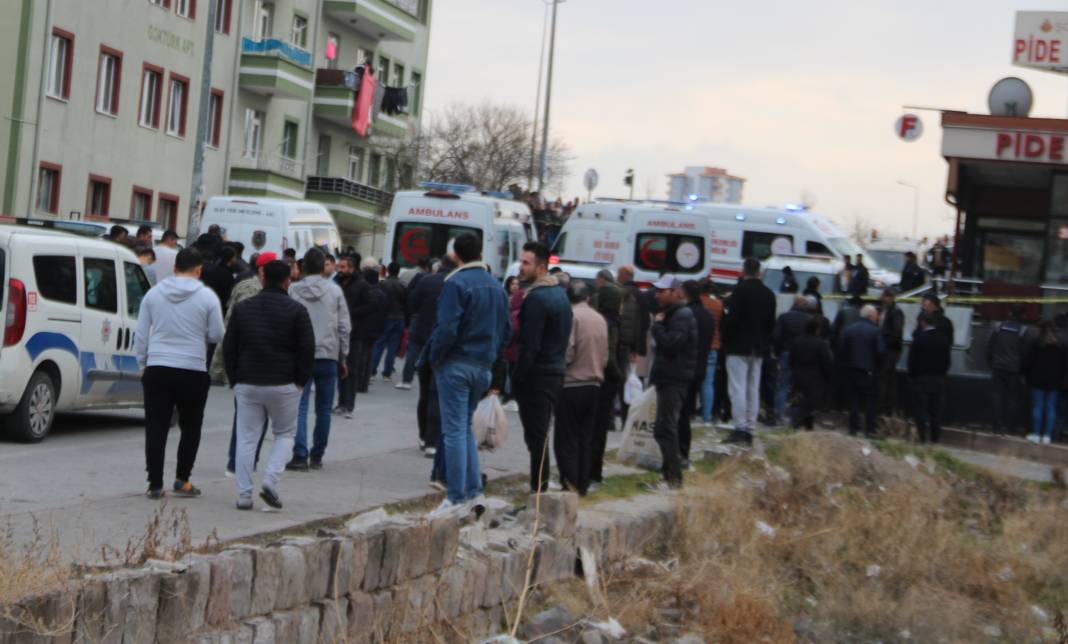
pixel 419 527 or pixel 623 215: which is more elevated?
pixel 623 215

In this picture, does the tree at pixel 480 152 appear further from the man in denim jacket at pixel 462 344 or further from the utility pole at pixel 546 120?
the man in denim jacket at pixel 462 344

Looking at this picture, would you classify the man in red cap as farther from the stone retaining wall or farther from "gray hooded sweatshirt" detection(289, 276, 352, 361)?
the stone retaining wall

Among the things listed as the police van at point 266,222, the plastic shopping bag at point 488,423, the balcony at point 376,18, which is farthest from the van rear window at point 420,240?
the balcony at point 376,18

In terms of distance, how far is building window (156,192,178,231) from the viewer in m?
44.2

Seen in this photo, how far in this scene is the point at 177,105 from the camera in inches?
1763

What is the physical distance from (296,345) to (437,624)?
310 cm

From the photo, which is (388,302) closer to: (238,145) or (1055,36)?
(1055,36)

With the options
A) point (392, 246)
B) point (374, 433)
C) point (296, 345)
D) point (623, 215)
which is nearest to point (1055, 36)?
point (623, 215)

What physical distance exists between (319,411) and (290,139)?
129 ft

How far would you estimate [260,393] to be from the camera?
35.9 feet

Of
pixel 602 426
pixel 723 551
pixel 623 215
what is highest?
pixel 623 215

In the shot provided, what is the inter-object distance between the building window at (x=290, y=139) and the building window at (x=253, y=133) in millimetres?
1560

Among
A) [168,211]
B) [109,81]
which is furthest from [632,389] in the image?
[168,211]

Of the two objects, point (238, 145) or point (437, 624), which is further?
point (238, 145)
